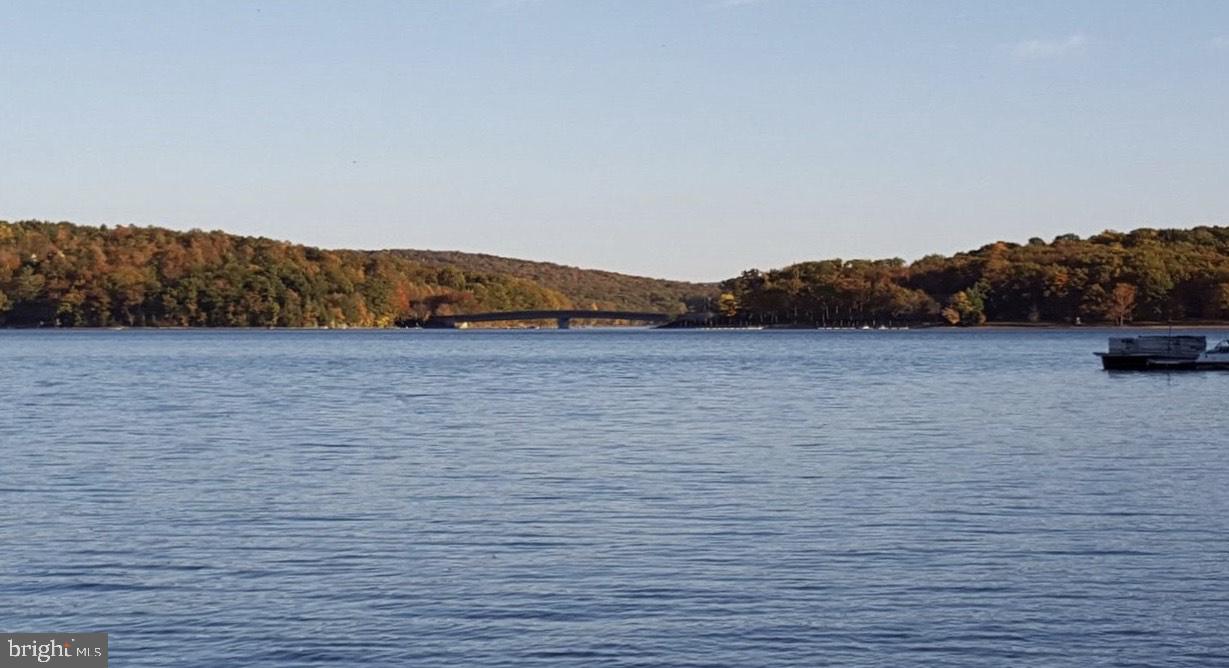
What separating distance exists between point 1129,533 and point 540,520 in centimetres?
878

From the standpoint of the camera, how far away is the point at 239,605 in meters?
20.3

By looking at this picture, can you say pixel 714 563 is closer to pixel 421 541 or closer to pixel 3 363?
pixel 421 541

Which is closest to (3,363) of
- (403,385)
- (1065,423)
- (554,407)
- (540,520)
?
(403,385)

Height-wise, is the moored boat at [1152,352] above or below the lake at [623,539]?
above

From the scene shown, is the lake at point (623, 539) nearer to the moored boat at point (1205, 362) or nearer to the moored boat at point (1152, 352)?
the moored boat at point (1205, 362)

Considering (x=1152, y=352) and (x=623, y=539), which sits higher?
(x=1152, y=352)

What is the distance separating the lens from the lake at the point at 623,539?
18.7 metres

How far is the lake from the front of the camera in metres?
18.7

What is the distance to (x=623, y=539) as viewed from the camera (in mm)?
25344

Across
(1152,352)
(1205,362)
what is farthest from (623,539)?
(1152,352)

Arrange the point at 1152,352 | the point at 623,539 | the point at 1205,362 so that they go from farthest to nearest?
the point at 1152,352 < the point at 1205,362 < the point at 623,539

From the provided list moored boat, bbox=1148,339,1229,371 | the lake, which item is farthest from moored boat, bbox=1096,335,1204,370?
the lake

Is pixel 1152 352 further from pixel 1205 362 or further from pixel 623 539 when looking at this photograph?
pixel 623 539

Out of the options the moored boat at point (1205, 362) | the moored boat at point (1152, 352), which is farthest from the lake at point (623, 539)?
the moored boat at point (1152, 352)
